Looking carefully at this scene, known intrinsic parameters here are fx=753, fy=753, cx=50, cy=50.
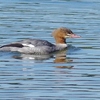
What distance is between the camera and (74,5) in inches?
1179

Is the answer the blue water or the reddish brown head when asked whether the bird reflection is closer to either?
the blue water

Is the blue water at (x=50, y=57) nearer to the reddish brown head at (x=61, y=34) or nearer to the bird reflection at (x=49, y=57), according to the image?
the bird reflection at (x=49, y=57)

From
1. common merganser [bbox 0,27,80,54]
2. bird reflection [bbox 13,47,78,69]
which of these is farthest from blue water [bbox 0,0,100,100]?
common merganser [bbox 0,27,80,54]

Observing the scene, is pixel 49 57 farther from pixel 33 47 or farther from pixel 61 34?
pixel 61 34

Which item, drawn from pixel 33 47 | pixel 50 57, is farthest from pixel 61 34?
pixel 50 57

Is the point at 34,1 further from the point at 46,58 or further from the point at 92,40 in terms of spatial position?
the point at 46,58

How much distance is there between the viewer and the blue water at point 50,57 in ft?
45.8

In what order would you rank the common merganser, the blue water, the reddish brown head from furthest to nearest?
the reddish brown head < the common merganser < the blue water

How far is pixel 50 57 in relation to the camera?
19.1 meters

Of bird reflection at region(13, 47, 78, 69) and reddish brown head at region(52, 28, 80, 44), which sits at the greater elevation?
reddish brown head at region(52, 28, 80, 44)

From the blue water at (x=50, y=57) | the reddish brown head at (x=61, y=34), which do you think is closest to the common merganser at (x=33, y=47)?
the blue water at (x=50, y=57)

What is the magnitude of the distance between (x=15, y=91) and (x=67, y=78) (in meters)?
1.77

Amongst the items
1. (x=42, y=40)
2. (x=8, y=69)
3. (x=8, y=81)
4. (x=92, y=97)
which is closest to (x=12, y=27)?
(x=42, y=40)

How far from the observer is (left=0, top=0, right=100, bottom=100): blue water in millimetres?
13961
